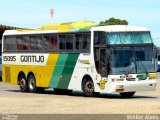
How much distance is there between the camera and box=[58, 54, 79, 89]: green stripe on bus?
85.4 feet

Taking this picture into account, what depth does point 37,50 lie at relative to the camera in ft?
93.8

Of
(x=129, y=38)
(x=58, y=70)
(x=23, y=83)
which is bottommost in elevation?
(x=23, y=83)

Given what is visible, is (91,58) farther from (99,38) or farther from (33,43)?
(33,43)

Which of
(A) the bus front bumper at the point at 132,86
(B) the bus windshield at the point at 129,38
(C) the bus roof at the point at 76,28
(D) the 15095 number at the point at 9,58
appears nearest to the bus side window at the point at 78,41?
(C) the bus roof at the point at 76,28

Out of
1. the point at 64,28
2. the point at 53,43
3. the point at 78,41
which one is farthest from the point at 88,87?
the point at 64,28

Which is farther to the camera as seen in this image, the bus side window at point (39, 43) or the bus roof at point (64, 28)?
the bus side window at point (39, 43)

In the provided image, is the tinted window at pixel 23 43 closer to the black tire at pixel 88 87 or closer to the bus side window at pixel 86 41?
the bus side window at pixel 86 41

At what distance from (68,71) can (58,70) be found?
0.84 meters

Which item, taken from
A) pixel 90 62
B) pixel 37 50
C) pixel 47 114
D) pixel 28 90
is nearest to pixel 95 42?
pixel 90 62

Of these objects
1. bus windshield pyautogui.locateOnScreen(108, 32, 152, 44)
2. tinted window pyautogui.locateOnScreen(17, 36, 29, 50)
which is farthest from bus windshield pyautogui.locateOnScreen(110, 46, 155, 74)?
tinted window pyautogui.locateOnScreen(17, 36, 29, 50)

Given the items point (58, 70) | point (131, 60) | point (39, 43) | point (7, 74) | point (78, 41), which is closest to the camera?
point (131, 60)

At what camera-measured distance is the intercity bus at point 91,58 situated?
2405 centimetres

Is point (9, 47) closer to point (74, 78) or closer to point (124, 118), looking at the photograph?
point (74, 78)

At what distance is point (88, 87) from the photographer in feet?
82.7
